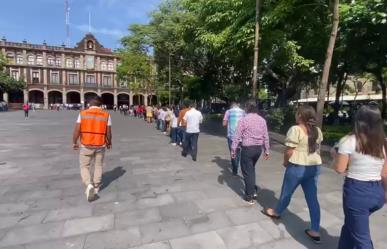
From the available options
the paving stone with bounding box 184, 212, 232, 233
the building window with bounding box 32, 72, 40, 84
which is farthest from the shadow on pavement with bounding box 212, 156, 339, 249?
the building window with bounding box 32, 72, 40, 84

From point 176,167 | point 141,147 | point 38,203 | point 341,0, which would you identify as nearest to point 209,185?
point 176,167

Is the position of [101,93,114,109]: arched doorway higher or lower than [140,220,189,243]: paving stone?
higher

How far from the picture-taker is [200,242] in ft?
11.8

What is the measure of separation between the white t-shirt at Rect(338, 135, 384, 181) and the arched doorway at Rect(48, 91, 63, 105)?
76.2m

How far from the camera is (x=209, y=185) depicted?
5961 millimetres

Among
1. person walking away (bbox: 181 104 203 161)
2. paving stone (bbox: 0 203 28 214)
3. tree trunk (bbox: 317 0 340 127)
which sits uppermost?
tree trunk (bbox: 317 0 340 127)

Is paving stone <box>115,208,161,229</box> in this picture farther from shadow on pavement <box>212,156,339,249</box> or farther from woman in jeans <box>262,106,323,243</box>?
woman in jeans <box>262,106,323,243</box>

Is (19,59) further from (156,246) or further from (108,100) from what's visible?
(156,246)

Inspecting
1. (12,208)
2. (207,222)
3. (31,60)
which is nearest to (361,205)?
(207,222)

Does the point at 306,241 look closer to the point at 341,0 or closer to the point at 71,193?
the point at 71,193

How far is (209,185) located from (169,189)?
79cm

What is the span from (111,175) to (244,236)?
12.6ft

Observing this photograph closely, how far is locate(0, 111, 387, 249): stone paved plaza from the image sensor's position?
3666 millimetres

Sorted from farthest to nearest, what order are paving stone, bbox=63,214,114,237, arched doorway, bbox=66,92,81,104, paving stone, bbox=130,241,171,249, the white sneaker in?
arched doorway, bbox=66,92,81,104 → the white sneaker → paving stone, bbox=63,214,114,237 → paving stone, bbox=130,241,171,249
